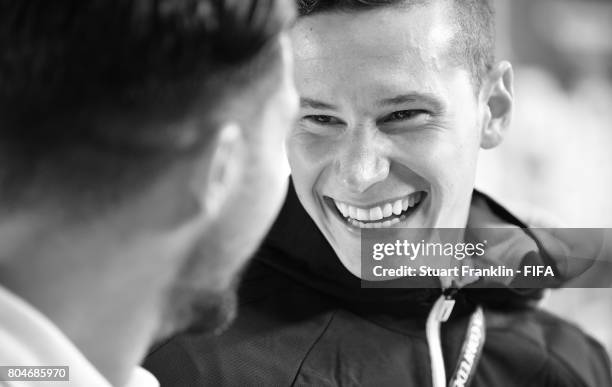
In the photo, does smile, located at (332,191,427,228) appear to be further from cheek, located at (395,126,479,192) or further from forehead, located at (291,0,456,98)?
forehead, located at (291,0,456,98)

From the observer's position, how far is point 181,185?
0.76 meters

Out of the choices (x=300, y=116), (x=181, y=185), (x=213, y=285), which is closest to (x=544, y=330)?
(x=300, y=116)

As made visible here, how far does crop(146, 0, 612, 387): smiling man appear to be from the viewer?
1.14m

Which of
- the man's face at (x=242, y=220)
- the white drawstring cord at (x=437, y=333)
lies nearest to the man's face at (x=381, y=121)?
the white drawstring cord at (x=437, y=333)

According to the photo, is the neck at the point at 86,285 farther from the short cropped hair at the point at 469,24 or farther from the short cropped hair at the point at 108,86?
the short cropped hair at the point at 469,24

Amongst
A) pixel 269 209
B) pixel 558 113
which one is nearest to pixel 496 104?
pixel 269 209

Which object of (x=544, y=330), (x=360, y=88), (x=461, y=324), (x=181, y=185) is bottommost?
(x=544, y=330)

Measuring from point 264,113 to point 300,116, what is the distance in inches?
15.2

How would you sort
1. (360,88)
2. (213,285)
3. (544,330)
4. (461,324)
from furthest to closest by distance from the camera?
(544,330) < (461,324) < (360,88) < (213,285)

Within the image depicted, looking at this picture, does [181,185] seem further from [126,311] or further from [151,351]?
[151,351]

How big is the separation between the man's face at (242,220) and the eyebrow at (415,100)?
0.31 meters

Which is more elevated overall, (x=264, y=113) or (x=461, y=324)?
(x=264, y=113)

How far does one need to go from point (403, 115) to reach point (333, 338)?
0.37 m

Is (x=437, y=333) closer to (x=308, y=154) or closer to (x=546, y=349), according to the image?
(x=546, y=349)
